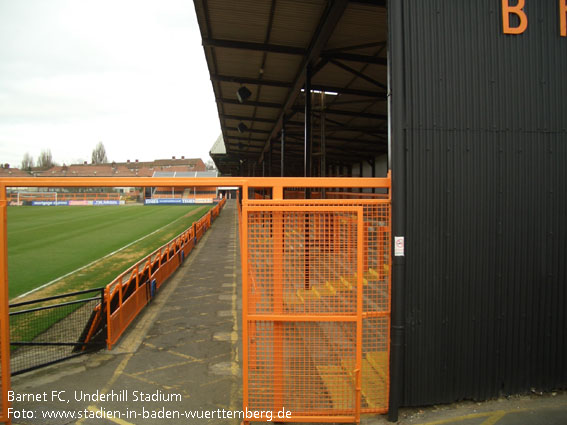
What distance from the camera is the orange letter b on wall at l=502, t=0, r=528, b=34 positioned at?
16.9 ft

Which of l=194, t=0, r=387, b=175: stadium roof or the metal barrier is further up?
l=194, t=0, r=387, b=175: stadium roof

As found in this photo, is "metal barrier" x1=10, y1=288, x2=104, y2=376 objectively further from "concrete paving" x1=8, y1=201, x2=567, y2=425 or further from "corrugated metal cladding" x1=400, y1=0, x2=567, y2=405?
"corrugated metal cladding" x1=400, y1=0, x2=567, y2=405

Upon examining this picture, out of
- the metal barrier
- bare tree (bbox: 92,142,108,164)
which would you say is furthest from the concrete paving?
bare tree (bbox: 92,142,108,164)

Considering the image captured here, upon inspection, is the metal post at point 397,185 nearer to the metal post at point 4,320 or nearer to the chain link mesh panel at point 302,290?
the chain link mesh panel at point 302,290

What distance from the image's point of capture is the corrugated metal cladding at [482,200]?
5023 millimetres

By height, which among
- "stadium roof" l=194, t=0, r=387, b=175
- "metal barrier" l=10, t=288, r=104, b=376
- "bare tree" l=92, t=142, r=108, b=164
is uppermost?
"bare tree" l=92, t=142, r=108, b=164

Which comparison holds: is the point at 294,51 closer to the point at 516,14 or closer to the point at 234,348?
the point at 516,14

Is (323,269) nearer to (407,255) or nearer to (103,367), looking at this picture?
(407,255)

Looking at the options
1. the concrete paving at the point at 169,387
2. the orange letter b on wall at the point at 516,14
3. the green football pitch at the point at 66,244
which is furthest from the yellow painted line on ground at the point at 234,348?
the orange letter b on wall at the point at 516,14

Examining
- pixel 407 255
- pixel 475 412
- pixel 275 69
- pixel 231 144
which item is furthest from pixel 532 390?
pixel 231 144

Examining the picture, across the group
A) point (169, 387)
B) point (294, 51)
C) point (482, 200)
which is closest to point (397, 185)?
point (482, 200)

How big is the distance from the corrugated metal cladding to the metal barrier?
6.10 meters

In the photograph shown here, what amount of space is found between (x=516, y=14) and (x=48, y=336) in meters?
11.2

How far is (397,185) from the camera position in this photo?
4895 millimetres
